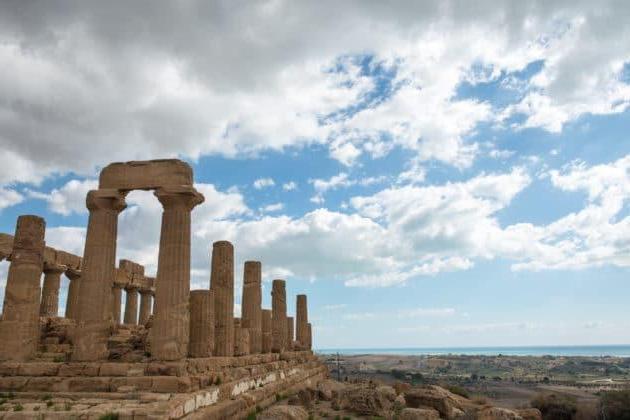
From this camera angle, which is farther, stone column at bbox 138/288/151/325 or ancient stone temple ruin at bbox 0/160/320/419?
stone column at bbox 138/288/151/325

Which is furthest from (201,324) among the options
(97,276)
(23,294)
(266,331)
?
(266,331)

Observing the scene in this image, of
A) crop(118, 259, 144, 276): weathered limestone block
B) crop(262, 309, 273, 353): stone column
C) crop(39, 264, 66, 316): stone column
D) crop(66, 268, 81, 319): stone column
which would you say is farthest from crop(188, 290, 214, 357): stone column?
crop(118, 259, 144, 276): weathered limestone block

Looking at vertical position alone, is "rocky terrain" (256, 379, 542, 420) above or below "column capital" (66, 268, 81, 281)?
below

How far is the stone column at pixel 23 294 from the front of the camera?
1515cm

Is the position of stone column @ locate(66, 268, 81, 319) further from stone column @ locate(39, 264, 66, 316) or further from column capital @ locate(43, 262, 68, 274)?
column capital @ locate(43, 262, 68, 274)

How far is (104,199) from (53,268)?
12017 millimetres

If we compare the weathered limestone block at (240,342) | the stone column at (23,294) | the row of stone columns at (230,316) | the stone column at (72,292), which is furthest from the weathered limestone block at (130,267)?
the stone column at (23,294)

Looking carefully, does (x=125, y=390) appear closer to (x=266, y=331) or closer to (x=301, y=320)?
(x=266, y=331)

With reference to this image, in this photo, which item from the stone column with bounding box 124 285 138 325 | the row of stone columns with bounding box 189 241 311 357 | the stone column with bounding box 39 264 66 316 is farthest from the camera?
the stone column with bounding box 124 285 138 325

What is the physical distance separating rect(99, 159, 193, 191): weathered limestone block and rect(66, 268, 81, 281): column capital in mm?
12919

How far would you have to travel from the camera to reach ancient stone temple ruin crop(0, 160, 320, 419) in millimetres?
12500

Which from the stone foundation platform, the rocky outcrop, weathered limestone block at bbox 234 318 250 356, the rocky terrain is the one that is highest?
weathered limestone block at bbox 234 318 250 356

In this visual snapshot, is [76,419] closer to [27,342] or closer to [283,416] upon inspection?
[283,416]

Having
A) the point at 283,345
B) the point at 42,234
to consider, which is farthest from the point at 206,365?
the point at 283,345
